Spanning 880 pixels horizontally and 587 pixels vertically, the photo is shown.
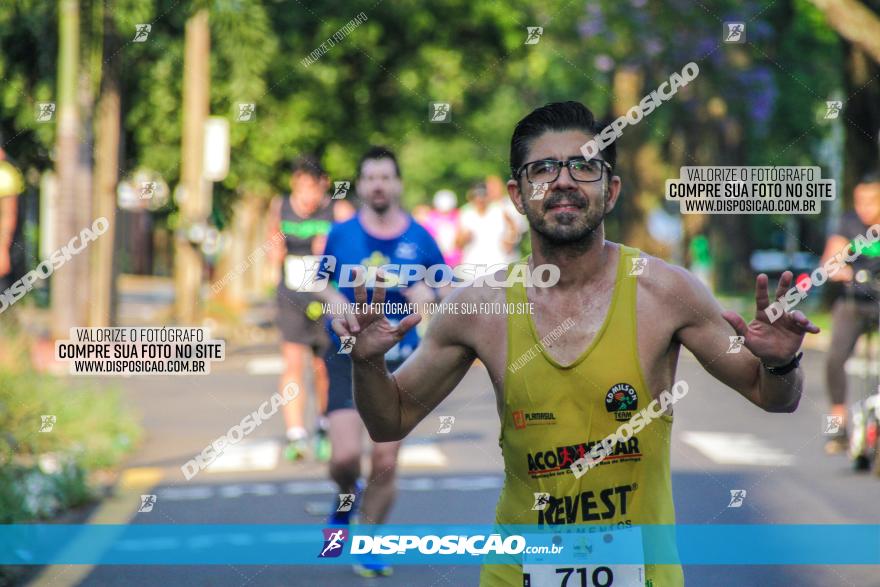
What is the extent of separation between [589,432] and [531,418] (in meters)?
0.15

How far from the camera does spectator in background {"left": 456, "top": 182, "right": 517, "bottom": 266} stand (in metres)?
19.1

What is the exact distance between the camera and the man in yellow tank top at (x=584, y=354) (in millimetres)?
4137

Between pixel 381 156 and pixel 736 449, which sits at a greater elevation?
pixel 381 156

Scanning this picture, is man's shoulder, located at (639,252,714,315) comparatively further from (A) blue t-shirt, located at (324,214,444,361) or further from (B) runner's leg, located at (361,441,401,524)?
(A) blue t-shirt, located at (324,214,444,361)

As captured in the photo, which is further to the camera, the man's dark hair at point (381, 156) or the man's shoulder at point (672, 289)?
the man's dark hair at point (381, 156)

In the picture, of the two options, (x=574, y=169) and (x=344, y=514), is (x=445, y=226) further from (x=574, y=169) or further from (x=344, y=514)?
(x=574, y=169)

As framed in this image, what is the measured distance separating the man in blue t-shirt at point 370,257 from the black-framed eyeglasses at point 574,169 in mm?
3476

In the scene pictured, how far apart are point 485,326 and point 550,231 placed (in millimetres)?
349

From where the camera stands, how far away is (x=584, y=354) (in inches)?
163

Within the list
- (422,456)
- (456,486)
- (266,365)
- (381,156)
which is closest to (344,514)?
(381,156)

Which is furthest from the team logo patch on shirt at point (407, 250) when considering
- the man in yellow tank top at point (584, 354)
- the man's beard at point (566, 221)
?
the man's beard at point (566, 221)

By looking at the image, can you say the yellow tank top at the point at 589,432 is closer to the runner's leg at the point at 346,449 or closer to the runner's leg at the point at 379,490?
the runner's leg at the point at 379,490

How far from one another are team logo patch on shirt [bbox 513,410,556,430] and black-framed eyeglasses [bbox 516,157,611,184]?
23.0 inches

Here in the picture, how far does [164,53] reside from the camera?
2355cm
